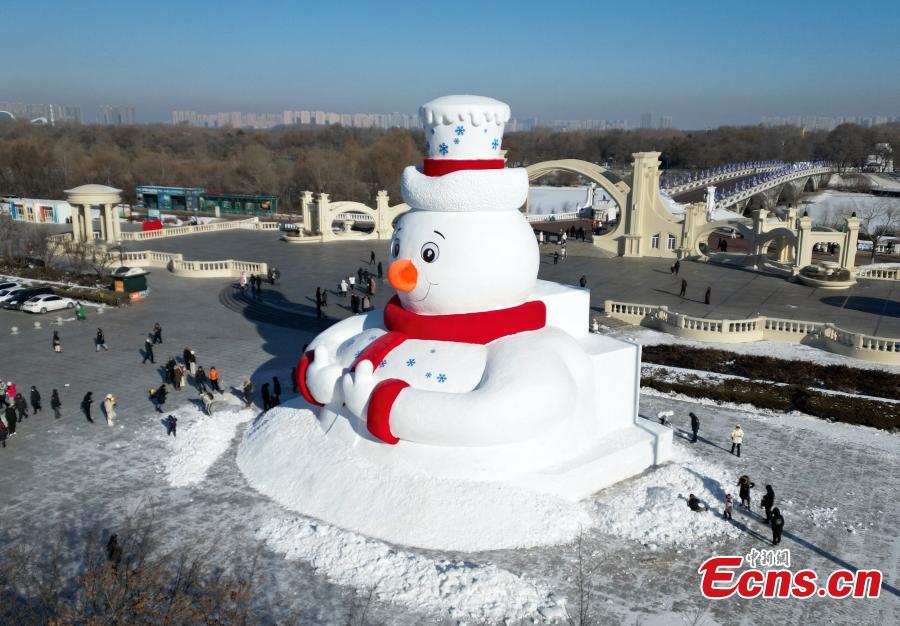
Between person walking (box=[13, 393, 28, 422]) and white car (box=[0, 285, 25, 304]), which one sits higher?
white car (box=[0, 285, 25, 304])

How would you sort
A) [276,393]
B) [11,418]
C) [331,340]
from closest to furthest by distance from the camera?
1. [331,340]
2. [11,418]
3. [276,393]

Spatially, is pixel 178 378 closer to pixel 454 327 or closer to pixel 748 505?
pixel 454 327

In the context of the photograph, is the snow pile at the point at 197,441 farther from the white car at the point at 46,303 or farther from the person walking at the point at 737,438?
the white car at the point at 46,303

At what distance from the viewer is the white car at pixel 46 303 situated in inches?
1080

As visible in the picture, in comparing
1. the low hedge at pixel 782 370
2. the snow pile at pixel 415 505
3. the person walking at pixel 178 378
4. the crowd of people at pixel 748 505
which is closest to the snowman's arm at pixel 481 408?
the snow pile at pixel 415 505

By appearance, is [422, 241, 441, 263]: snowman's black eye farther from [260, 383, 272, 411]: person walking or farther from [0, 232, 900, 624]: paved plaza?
[260, 383, 272, 411]: person walking

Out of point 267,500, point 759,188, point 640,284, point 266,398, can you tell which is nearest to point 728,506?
point 267,500

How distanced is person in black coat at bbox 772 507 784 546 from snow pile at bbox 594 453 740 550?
2.11ft

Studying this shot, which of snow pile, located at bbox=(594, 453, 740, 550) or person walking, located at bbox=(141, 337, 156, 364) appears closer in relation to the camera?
snow pile, located at bbox=(594, 453, 740, 550)

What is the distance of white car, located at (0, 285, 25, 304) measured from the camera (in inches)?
1110

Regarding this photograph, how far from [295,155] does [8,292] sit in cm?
7616

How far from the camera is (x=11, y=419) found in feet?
53.9

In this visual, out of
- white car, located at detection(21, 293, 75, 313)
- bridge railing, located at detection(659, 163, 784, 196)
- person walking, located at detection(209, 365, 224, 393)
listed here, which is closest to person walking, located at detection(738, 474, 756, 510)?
person walking, located at detection(209, 365, 224, 393)

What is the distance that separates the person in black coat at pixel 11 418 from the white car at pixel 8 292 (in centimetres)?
1368
